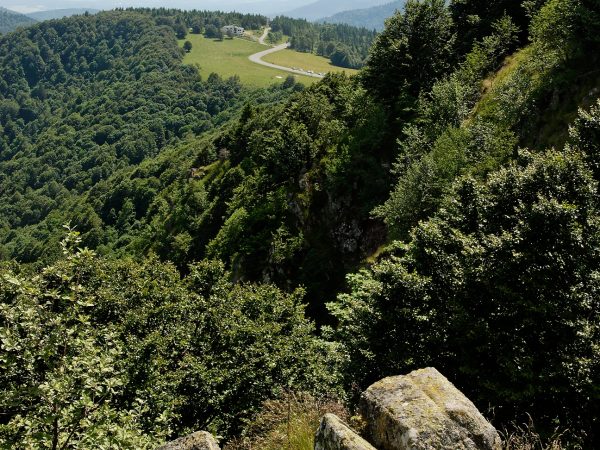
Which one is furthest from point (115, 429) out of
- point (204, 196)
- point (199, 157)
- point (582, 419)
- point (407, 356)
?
point (199, 157)

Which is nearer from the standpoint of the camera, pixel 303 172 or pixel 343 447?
pixel 343 447

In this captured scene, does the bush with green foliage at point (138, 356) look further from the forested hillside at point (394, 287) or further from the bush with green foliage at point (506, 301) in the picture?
the bush with green foliage at point (506, 301)

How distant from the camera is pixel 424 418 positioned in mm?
10211

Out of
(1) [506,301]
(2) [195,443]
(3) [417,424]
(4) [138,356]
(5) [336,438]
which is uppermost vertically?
(1) [506,301]

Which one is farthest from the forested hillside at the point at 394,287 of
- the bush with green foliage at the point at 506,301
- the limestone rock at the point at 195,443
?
the limestone rock at the point at 195,443

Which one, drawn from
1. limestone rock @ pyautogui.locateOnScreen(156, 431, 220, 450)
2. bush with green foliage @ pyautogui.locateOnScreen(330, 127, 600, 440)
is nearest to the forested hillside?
bush with green foliage @ pyautogui.locateOnScreen(330, 127, 600, 440)

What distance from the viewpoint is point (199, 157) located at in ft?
420

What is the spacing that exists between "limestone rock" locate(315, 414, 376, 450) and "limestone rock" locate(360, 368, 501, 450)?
0.96 m

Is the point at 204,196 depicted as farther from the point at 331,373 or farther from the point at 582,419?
the point at 582,419

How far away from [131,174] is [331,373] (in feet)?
572

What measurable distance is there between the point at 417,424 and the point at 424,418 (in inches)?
9.1

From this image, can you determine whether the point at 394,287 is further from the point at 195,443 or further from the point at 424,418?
the point at 195,443

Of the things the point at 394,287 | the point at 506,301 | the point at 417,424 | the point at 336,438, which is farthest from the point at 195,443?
the point at 506,301

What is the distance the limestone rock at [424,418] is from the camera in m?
9.95
